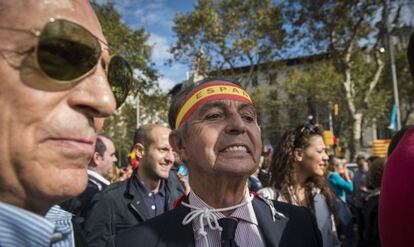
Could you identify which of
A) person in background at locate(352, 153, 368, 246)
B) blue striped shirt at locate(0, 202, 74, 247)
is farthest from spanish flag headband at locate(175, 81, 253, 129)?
person in background at locate(352, 153, 368, 246)

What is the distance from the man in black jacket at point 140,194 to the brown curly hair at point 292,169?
134cm

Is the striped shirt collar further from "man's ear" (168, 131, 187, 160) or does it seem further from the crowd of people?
"man's ear" (168, 131, 187, 160)

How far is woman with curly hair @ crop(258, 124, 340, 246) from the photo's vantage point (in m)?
3.76

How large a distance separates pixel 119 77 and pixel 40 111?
15.3 inches

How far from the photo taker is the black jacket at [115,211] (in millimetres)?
3417

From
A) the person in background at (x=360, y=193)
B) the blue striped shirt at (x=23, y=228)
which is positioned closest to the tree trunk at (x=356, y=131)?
the person in background at (x=360, y=193)

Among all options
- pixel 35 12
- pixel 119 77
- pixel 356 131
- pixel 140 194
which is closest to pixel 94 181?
pixel 140 194

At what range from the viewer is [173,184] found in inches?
197

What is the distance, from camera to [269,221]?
2061 mm

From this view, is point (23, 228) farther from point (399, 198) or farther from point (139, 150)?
point (139, 150)

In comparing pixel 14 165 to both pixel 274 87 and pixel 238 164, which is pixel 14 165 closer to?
pixel 238 164

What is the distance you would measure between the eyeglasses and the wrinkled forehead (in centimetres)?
2

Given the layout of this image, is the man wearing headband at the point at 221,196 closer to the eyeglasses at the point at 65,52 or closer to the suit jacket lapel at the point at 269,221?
the suit jacket lapel at the point at 269,221

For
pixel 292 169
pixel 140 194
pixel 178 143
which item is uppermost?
pixel 178 143
